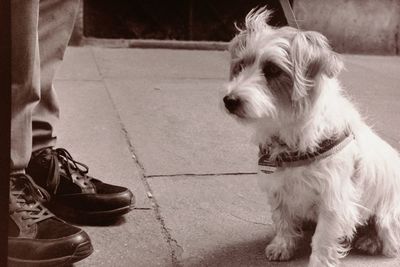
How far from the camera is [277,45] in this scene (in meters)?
2.00

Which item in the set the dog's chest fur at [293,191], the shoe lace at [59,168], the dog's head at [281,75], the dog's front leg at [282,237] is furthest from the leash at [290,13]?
the shoe lace at [59,168]

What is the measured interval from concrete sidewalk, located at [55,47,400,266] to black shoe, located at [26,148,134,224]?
0.07 metres

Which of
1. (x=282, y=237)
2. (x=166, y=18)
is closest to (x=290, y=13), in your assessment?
(x=282, y=237)

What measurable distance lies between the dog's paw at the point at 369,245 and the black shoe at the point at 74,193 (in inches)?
37.1

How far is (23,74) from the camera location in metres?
2.05

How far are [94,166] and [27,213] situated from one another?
0.95 meters

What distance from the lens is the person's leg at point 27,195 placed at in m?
1.96

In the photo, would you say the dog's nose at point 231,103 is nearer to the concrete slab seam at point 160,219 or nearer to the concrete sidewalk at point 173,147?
the concrete sidewalk at point 173,147

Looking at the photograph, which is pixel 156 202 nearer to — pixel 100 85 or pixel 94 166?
pixel 94 166

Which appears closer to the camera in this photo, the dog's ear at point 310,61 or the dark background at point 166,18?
the dog's ear at point 310,61

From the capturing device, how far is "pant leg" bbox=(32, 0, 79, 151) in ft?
8.25

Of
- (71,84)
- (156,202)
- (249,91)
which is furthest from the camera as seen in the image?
(71,84)

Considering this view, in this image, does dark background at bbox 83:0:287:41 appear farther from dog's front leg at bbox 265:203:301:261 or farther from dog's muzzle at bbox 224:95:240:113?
dog's muzzle at bbox 224:95:240:113

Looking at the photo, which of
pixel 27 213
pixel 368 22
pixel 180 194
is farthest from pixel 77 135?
pixel 368 22
